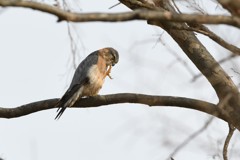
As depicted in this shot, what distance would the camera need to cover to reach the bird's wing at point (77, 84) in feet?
21.8

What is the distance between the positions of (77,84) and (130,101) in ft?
7.58

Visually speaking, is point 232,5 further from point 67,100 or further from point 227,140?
point 67,100

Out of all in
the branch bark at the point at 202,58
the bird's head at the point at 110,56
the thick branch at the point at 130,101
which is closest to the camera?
the thick branch at the point at 130,101

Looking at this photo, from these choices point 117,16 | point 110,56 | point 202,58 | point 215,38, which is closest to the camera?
point 117,16

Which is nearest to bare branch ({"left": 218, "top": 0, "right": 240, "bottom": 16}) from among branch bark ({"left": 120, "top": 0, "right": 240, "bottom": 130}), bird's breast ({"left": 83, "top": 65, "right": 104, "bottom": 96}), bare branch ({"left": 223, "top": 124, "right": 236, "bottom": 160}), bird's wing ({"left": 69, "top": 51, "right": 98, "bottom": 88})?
branch bark ({"left": 120, "top": 0, "right": 240, "bottom": 130})

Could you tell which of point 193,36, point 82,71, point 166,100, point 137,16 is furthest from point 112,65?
point 137,16

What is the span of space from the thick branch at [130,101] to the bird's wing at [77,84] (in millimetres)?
663

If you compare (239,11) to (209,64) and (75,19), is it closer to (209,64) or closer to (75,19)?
(75,19)

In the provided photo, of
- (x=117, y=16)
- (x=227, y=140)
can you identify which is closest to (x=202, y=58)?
(x=227, y=140)

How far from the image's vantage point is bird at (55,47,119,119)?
22.3ft

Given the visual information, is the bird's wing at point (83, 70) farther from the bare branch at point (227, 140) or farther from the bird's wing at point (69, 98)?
the bare branch at point (227, 140)

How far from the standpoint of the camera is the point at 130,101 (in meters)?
5.19

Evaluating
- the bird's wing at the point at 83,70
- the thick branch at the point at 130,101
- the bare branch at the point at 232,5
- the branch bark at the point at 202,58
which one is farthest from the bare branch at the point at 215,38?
the bird's wing at the point at 83,70

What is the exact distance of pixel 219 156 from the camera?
15.9 feet
